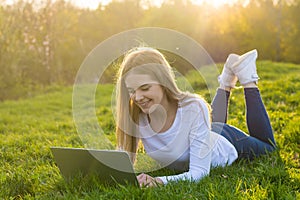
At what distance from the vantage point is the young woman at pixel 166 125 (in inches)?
98.9

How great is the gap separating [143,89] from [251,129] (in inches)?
50.2

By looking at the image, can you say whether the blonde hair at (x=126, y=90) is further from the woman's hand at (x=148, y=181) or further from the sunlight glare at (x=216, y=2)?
the sunlight glare at (x=216, y=2)

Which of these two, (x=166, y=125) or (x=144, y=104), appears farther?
(x=166, y=125)

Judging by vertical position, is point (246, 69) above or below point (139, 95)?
above

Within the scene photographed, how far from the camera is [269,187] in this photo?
2.34 m

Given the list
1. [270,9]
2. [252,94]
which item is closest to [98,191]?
[252,94]

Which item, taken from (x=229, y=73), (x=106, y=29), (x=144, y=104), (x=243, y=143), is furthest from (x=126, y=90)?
Answer: (x=106, y=29)

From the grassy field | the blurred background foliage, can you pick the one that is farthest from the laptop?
the blurred background foliage

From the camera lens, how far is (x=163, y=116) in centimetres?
272

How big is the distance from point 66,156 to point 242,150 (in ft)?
4.40

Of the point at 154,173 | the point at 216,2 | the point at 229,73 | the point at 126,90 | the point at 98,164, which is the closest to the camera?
the point at 98,164

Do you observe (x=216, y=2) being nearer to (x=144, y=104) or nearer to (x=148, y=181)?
(x=144, y=104)

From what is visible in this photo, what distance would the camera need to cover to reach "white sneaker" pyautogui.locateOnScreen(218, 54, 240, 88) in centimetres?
353

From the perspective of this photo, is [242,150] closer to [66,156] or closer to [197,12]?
[66,156]
